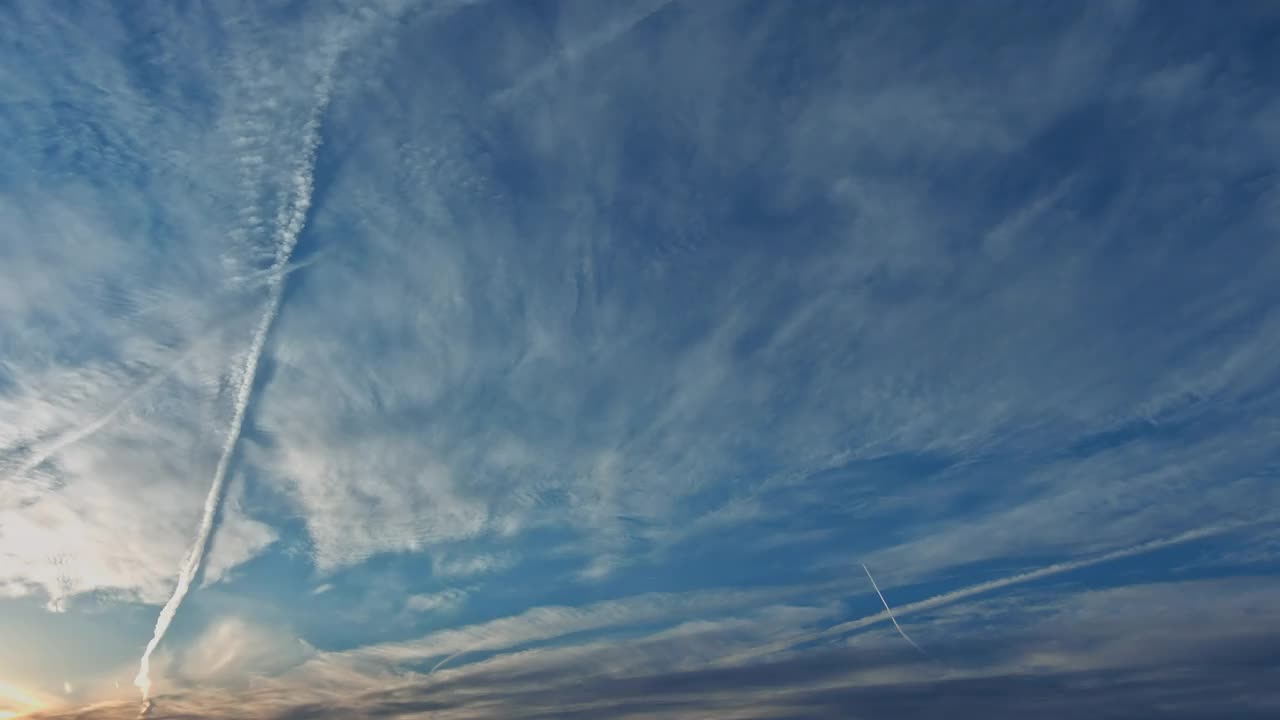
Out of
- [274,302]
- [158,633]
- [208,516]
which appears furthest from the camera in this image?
[158,633]

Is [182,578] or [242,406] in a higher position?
[242,406]

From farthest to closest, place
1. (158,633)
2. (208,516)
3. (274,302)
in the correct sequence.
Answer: (158,633) → (208,516) → (274,302)

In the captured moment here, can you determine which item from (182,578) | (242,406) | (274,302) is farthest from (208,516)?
(274,302)

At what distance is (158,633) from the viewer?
8594 cm

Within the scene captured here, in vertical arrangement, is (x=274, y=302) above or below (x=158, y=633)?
above

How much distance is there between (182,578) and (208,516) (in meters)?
10.8

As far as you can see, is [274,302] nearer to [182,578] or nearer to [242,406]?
[242,406]

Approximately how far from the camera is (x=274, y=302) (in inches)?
2534

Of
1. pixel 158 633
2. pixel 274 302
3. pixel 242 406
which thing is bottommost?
pixel 158 633

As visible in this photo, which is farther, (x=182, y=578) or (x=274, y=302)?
(x=182, y=578)

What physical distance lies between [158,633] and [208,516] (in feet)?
66.4

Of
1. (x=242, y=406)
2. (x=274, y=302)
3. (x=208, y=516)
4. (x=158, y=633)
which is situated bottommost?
(x=158, y=633)

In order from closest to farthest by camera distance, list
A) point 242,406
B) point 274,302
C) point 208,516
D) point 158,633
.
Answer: point 274,302
point 242,406
point 208,516
point 158,633

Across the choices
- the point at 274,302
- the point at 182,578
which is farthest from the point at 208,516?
the point at 274,302
